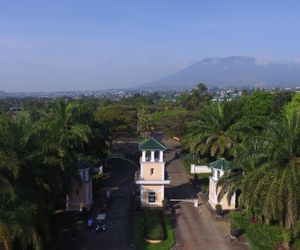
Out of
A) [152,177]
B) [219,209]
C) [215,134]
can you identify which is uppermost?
[215,134]

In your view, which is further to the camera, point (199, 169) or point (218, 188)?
point (199, 169)

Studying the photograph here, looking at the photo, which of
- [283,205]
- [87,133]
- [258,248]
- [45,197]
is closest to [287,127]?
[283,205]

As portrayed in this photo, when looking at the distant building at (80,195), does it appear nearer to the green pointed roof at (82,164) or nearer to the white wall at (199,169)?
the green pointed roof at (82,164)

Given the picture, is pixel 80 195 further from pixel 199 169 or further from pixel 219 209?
pixel 199 169

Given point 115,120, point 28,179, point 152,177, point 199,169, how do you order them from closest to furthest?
point 28,179 < point 152,177 < point 199,169 < point 115,120

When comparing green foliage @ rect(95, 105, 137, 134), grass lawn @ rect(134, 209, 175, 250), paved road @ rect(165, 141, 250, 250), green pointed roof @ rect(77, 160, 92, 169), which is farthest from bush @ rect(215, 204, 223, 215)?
green foliage @ rect(95, 105, 137, 134)

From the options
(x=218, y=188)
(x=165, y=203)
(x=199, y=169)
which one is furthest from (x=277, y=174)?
(x=199, y=169)
